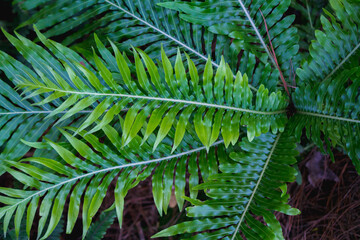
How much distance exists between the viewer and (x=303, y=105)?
1414 mm

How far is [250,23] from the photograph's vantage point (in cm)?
150

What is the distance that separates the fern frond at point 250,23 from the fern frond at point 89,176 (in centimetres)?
55

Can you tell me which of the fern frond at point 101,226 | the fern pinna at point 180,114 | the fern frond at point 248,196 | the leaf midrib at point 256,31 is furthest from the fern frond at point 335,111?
the fern frond at point 101,226

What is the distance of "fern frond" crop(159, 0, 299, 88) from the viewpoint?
1.42 m

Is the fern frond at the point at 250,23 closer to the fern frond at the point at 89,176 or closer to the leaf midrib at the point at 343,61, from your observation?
the leaf midrib at the point at 343,61

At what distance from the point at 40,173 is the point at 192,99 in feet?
2.25

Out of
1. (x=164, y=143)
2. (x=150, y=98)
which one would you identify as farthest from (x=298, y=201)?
(x=150, y=98)

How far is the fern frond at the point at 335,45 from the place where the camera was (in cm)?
134

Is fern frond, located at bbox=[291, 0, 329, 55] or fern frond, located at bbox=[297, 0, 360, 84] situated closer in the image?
fern frond, located at bbox=[297, 0, 360, 84]

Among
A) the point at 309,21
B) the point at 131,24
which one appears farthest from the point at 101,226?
the point at 309,21

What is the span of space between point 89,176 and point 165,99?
462mm

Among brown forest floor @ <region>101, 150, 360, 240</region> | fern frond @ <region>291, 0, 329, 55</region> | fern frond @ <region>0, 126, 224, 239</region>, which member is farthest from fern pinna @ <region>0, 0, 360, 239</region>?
brown forest floor @ <region>101, 150, 360, 240</region>

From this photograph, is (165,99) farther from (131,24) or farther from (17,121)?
(17,121)

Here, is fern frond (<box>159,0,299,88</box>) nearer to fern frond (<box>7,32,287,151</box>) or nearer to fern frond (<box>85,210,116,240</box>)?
fern frond (<box>7,32,287,151</box>)
